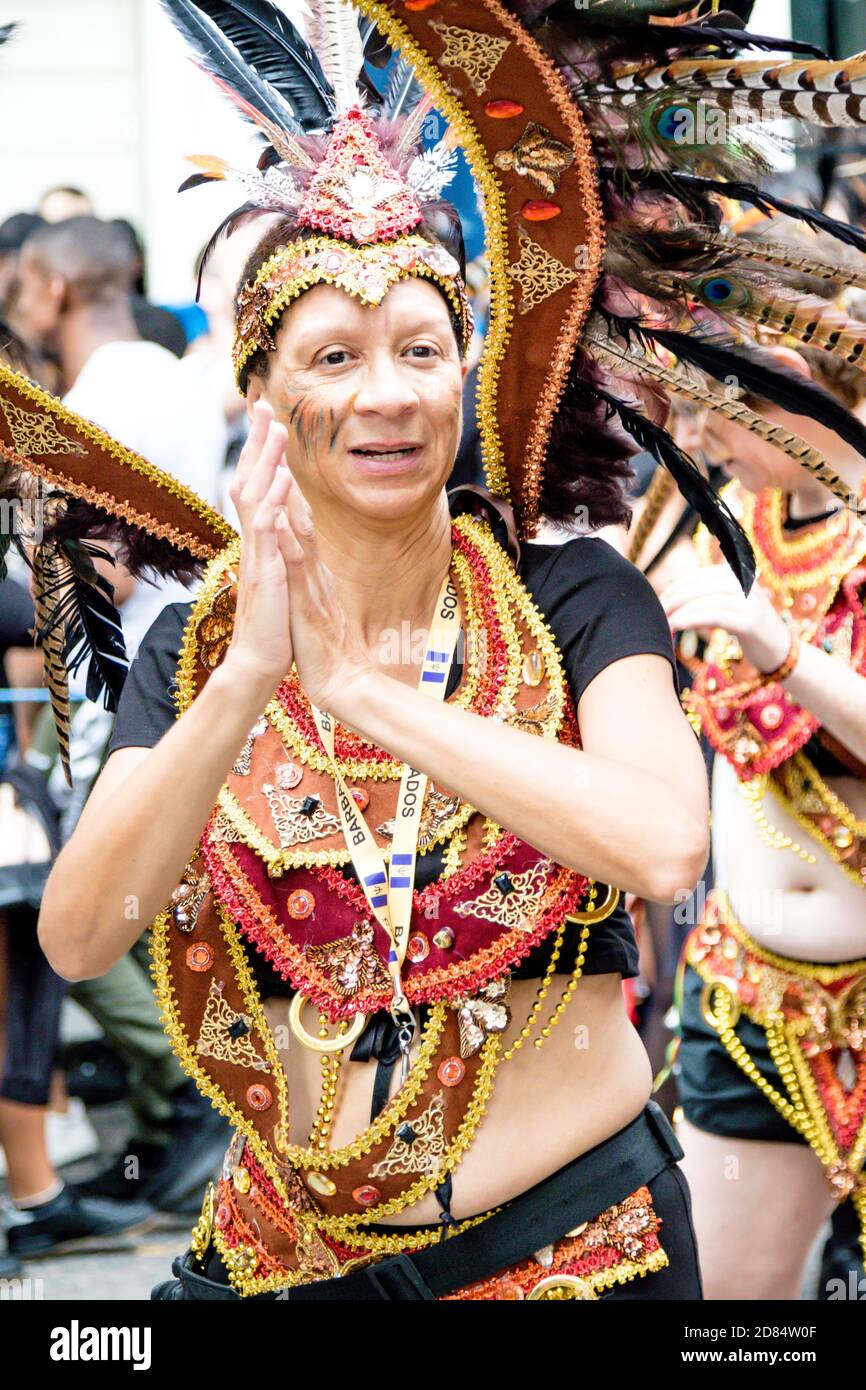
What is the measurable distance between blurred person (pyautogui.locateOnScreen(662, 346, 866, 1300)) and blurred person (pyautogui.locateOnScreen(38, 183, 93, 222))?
5.39 feet

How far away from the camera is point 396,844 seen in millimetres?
1901

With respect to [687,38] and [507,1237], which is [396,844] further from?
[687,38]

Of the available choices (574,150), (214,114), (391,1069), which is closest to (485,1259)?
(391,1069)

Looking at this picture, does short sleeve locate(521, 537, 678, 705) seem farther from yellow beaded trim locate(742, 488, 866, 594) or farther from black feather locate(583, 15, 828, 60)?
yellow beaded trim locate(742, 488, 866, 594)

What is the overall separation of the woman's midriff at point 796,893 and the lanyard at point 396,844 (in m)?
1.20

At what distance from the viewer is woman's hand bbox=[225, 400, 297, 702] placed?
175 cm

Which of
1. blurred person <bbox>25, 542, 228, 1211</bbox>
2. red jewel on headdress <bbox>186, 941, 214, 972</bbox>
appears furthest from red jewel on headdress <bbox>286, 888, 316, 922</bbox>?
blurred person <bbox>25, 542, 228, 1211</bbox>

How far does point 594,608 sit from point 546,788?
0.30m

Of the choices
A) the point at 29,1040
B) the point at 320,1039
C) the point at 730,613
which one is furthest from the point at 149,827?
the point at 29,1040

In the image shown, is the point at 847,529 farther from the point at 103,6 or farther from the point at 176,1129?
the point at 176,1129

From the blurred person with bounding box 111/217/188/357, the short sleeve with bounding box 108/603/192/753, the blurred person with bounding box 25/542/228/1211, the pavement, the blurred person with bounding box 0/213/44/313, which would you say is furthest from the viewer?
the blurred person with bounding box 25/542/228/1211
